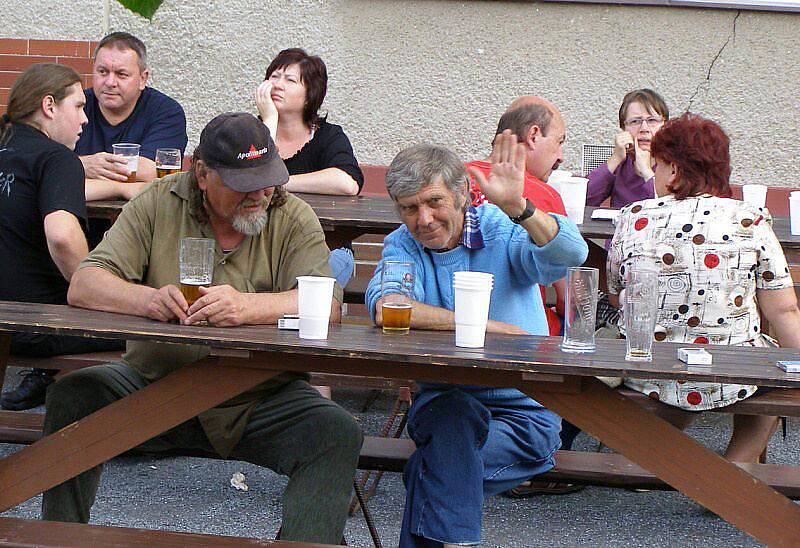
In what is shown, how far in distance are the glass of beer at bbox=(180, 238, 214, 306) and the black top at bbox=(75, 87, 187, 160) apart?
2.45 metres

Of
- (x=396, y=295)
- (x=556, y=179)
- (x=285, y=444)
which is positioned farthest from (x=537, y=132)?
(x=285, y=444)

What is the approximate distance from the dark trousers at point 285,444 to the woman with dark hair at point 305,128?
2.07m

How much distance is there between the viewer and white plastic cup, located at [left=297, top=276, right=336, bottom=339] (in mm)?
2775

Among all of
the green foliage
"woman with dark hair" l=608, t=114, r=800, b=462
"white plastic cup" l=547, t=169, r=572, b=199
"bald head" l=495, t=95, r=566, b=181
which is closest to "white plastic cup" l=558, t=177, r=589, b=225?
"white plastic cup" l=547, t=169, r=572, b=199

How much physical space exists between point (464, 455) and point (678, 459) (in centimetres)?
55

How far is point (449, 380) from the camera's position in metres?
2.76

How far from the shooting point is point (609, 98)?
254 inches

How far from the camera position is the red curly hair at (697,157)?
3.79 m

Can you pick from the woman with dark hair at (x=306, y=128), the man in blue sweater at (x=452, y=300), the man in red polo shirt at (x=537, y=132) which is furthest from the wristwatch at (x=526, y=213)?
the woman with dark hair at (x=306, y=128)

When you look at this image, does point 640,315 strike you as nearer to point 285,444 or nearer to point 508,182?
point 508,182

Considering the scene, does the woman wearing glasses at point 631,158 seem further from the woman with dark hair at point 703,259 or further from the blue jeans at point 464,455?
the blue jeans at point 464,455

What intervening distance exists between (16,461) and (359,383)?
141cm

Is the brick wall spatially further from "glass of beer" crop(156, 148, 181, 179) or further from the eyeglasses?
the eyeglasses

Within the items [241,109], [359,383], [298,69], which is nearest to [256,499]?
[359,383]
